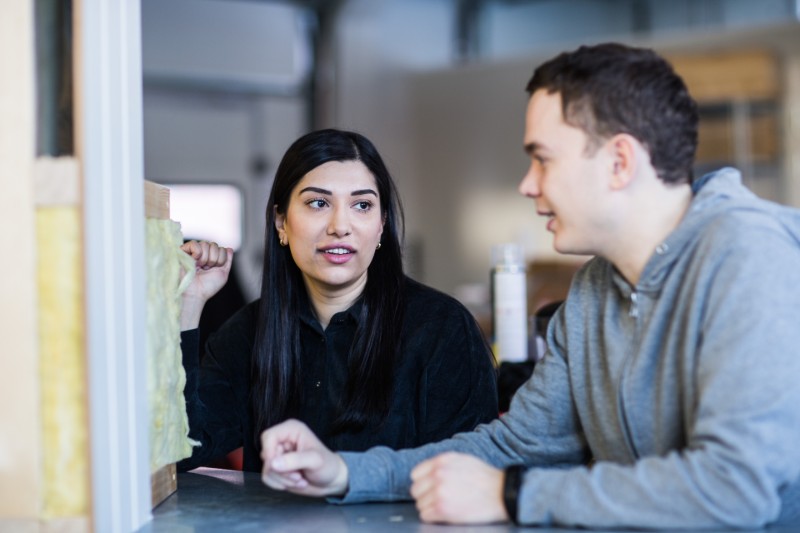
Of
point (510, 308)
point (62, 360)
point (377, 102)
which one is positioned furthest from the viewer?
point (377, 102)

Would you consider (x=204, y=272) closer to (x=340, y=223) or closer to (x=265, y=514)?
(x=340, y=223)

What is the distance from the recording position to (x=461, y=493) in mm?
1233

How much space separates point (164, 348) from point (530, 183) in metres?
0.55

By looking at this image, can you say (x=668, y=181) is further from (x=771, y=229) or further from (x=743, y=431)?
(x=743, y=431)

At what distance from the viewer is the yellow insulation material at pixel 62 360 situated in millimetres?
1180

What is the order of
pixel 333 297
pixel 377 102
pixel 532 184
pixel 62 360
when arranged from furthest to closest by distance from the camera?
pixel 377 102 → pixel 333 297 → pixel 532 184 → pixel 62 360

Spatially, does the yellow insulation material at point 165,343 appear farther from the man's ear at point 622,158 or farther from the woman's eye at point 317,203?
the man's ear at point 622,158

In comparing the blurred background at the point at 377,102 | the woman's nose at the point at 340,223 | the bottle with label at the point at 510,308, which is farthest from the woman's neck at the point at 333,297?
the blurred background at the point at 377,102

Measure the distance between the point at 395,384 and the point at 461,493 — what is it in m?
Answer: 0.68

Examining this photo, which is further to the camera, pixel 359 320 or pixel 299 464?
pixel 359 320

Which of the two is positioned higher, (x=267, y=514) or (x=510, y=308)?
(x=510, y=308)

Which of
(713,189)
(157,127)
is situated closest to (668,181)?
(713,189)

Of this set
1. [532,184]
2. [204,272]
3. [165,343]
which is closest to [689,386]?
[532,184]

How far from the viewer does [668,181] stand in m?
1.28
